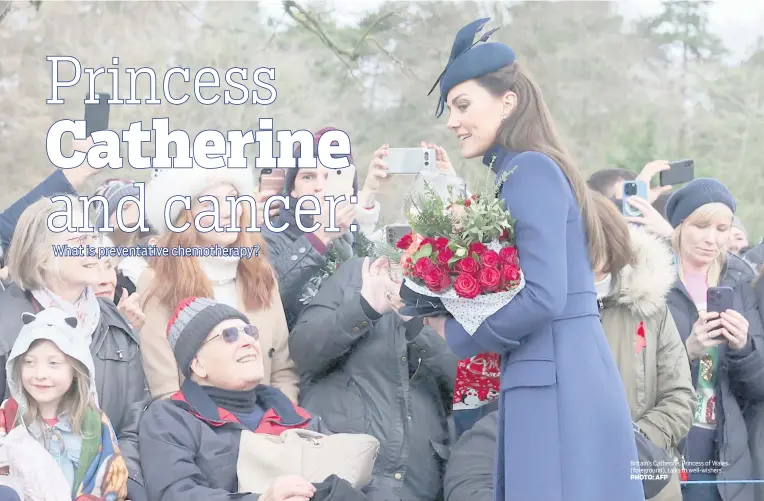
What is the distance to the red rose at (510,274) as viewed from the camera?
288cm

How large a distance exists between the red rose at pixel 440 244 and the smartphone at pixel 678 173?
1.55 meters

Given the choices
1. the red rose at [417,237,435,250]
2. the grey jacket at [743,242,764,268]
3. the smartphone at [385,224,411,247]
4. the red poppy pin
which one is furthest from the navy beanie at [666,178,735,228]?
the red rose at [417,237,435,250]

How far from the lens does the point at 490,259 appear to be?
292 cm

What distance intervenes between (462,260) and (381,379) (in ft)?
3.54

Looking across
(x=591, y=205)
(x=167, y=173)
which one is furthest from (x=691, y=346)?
(x=167, y=173)

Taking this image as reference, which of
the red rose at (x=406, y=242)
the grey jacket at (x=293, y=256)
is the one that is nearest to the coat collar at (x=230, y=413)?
the grey jacket at (x=293, y=256)

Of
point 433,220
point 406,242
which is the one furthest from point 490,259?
point 406,242

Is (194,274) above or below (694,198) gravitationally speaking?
below

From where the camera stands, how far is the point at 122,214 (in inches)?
158

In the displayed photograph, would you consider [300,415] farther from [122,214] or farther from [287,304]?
[122,214]

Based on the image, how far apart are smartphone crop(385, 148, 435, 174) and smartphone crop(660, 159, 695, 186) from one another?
0.94 metres

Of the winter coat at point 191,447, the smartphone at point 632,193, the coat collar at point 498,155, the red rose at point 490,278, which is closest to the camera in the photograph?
the red rose at point 490,278

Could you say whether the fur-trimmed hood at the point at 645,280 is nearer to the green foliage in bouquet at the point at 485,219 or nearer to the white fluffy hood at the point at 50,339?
the green foliage in bouquet at the point at 485,219

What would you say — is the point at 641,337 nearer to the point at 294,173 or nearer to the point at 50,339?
the point at 294,173
